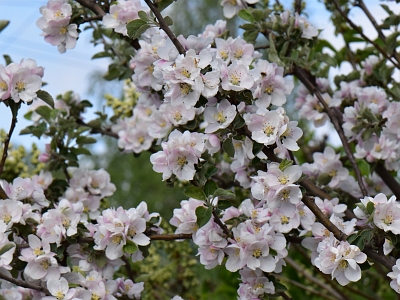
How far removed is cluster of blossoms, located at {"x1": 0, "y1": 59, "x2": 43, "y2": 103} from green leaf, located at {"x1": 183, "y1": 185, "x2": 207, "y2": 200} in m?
0.37

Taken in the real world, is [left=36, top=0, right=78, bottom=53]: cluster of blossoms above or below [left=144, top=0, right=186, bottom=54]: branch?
below

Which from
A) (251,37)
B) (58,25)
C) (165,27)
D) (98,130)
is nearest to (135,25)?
(165,27)

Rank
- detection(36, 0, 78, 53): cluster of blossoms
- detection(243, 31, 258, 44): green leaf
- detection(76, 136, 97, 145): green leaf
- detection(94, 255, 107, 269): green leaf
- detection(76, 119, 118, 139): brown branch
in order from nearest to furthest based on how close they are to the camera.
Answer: detection(94, 255, 107, 269): green leaf → detection(36, 0, 78, 53): cluster of blossoms → detection(243, 31, 258, 44): green leaf → detection(76, 136, 97, 145): green leaf → detection(76, 119, 118, 139): brown branch

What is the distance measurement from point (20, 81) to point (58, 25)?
0.20 meters

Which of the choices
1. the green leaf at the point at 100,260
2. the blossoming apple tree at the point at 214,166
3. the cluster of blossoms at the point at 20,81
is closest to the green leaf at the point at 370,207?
the blossoming apple tree at the point at 214,166

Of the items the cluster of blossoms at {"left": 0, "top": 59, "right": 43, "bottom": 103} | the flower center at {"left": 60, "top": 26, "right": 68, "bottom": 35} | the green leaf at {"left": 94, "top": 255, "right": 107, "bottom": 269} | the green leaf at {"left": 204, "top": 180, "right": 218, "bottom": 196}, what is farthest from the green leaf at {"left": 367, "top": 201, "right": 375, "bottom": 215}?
the flower center at {"left": 60, "top": 26, "right": 68, "bottom": 35}

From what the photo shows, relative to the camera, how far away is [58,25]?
1254mm

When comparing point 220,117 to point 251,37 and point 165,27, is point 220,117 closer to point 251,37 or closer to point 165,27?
point 165,27

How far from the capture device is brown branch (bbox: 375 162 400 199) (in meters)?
1.36

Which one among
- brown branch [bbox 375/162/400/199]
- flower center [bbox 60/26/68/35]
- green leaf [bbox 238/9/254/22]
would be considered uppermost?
green leaf [bbox 238/9/254/22]

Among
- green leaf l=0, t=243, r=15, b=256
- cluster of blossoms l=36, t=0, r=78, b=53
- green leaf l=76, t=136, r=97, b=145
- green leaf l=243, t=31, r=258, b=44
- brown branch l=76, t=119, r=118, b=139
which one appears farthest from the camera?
brown branch l=76, t=119, r=118, b=139

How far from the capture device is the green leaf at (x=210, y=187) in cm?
97

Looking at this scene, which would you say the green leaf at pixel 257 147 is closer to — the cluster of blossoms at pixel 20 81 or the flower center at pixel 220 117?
the flower center at pixel 220 117

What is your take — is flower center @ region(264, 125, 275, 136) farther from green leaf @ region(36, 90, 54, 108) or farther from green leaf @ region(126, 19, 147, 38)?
green leaf @ region(36, 90, 54, 108)
